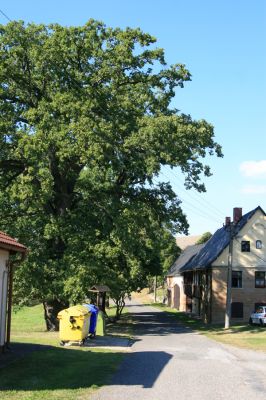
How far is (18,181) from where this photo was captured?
102 ft

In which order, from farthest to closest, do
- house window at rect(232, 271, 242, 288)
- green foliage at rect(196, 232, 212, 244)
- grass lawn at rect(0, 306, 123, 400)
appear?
green foliage at rect(196, 232, 212, 244), house window at rect(232, 271, 242, 288), grass lawn at rect(0, 306, 123, 400)

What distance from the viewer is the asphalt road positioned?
461 inches

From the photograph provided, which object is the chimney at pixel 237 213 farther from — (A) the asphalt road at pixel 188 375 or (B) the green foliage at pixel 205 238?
(B) the green foliage at pixel 205 238

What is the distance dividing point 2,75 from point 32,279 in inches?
441

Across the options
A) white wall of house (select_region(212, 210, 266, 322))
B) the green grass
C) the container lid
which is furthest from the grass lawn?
white wall of house (select_region(212, 210, 266, 322))

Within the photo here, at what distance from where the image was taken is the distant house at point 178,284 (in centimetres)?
6431

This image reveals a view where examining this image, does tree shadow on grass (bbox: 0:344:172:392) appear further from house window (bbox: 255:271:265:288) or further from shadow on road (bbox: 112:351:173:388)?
house window (bbox: 255:271:265:288)

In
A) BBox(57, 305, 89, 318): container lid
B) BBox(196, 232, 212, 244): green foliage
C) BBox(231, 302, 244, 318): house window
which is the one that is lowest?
BBox(231, 302, 244, 318): house window

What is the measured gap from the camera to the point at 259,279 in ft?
150

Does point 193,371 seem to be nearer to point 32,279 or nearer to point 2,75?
point 32,279

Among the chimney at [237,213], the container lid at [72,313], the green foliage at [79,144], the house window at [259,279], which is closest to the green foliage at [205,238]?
the chimney at [237,213]

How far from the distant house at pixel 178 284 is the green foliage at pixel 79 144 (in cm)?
3112

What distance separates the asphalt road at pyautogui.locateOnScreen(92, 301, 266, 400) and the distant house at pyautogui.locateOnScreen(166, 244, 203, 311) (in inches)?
1533

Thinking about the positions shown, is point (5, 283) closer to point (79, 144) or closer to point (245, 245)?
point (79, 144)
